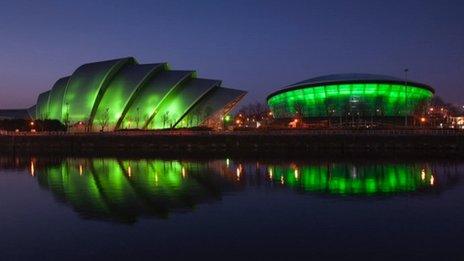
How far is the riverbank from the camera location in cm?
4981

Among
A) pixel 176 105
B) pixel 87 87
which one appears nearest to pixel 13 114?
pixel 87 87

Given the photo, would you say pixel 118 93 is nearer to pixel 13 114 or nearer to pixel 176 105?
pixel 176 105

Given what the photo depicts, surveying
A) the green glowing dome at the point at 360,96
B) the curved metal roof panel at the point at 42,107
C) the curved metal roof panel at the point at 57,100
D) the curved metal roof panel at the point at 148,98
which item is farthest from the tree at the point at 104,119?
the green glowing dome at the point at 360,96

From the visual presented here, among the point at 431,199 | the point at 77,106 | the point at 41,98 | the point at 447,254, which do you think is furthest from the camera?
the point at 41,98

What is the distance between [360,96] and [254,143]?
123 ft

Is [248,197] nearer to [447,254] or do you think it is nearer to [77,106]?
[447,254]

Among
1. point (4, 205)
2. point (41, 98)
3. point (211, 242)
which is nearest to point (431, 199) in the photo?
point (211, 242)

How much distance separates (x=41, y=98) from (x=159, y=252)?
8648 cm

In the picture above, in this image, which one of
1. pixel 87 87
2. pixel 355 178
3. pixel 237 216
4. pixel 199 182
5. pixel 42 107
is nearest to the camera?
pixel 237 216

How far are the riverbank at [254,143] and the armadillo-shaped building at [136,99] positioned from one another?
11.1 m

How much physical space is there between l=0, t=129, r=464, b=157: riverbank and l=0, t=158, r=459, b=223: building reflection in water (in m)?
14.7

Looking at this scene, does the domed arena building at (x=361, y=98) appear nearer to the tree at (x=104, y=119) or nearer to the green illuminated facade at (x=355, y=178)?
the tree at (x=104, y=119)

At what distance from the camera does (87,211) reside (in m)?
18.5

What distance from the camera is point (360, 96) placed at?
285 ft
